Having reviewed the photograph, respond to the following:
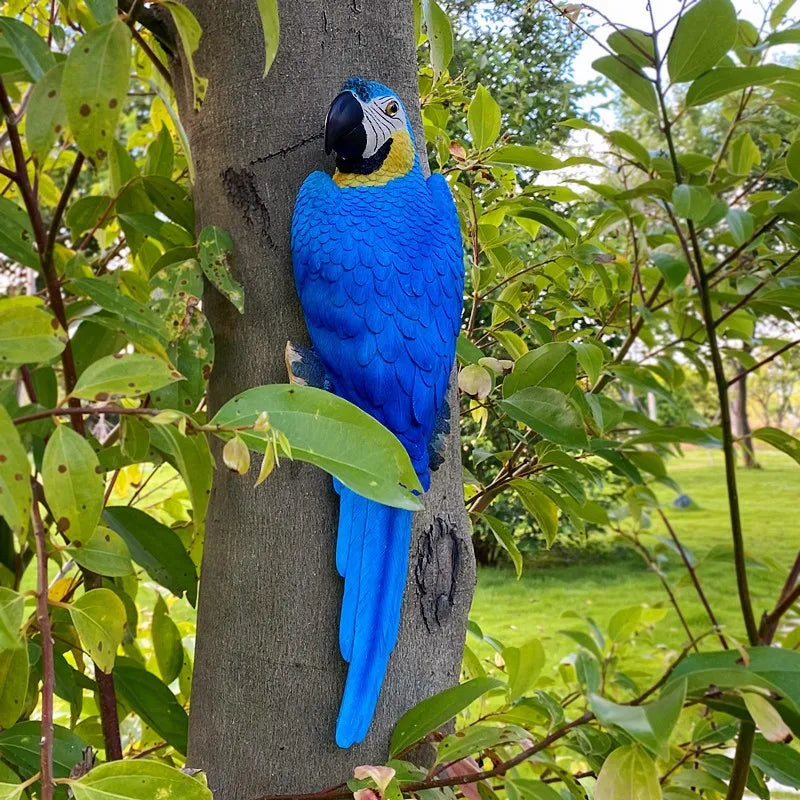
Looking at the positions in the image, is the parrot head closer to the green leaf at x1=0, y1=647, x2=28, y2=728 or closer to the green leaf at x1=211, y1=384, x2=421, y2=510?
the green leaf at x1=211, y1=384, x2=421, y2=510

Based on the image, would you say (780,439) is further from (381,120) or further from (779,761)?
(381,120)

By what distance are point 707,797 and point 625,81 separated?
0.77 meters

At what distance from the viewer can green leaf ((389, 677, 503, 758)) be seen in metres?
0.47

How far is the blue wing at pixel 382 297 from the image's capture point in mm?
516

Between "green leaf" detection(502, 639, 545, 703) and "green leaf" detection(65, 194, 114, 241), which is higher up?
"green leaf" detection(65, 194, 114, 241)

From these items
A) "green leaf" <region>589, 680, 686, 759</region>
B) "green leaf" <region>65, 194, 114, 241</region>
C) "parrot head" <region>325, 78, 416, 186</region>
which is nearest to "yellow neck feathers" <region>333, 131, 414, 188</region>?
"parrot head" <region>325, 78, 416, 186</region>

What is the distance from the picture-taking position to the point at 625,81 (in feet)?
1.93

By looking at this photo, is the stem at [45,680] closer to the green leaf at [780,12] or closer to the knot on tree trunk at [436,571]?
the knot on tree trunk at [436,571]

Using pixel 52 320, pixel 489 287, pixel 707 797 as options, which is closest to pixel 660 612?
pixel 707 797

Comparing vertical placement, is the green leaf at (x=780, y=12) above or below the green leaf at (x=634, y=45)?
above

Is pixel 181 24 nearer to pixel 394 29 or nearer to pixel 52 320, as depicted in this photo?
pixel 52 320

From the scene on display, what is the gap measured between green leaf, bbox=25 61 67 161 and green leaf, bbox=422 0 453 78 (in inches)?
14.0

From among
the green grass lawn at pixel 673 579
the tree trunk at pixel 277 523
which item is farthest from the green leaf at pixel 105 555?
the green grass lawn at pixel 673 579

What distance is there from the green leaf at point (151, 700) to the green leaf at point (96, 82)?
445mm
